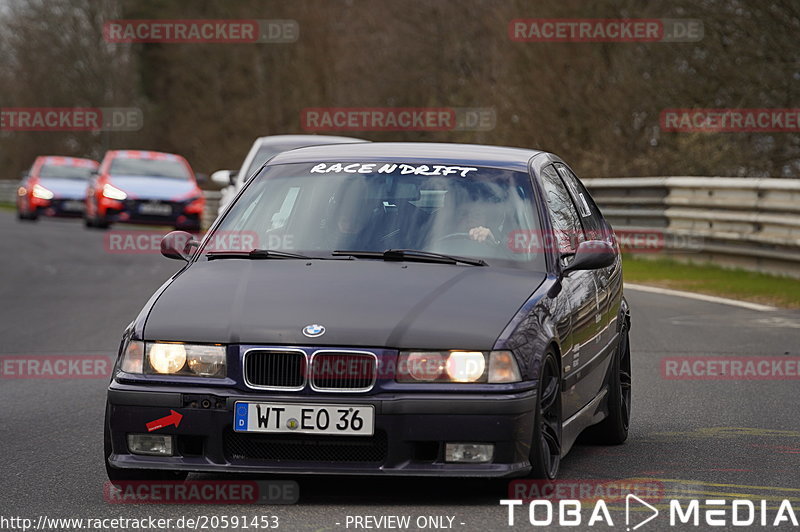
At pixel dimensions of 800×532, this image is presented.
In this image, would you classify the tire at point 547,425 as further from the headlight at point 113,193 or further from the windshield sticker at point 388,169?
the headlight at point 113,193

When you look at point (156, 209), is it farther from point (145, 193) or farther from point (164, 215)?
point (145, 193)

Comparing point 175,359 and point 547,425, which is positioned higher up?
point 175,359

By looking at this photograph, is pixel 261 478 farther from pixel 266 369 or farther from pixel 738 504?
pixel 738 504

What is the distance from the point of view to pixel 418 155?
7.32m

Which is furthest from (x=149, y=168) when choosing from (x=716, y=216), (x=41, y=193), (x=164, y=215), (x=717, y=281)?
(x=717, y=281)

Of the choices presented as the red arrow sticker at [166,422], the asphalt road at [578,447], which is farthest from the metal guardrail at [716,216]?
the red arrow sticker at [166,422]

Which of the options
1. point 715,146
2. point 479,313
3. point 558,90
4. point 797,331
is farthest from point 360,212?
point 558,90

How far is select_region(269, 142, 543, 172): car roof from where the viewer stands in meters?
7.24

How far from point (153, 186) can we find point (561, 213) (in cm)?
2357

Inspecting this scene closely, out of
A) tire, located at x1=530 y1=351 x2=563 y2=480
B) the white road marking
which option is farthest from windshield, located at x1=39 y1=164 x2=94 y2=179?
tire, located at x1=530 y1=351 x2=563 y2=480

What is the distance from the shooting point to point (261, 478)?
6.38 m

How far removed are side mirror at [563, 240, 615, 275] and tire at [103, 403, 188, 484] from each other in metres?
1.90

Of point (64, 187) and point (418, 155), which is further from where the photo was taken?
point (64, 187)

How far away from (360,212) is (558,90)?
23.6 meters
